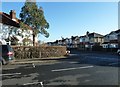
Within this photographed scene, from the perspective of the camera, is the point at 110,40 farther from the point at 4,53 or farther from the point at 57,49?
the point at 4,53

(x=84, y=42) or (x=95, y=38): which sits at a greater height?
(x=95, y=38)

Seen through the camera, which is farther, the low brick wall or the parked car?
the low brick wall

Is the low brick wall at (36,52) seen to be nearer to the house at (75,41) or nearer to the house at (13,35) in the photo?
the house at (13,35)

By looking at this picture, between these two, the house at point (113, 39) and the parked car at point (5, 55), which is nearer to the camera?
the parked car at point (5, 55)

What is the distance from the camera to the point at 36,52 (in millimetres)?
31016

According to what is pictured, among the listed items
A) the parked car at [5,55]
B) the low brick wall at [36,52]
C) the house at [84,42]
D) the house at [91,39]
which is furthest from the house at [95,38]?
the parked car at [5,55]

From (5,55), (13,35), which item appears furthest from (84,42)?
(5,55)

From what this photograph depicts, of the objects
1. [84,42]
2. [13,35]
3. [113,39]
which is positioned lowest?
[84,42]

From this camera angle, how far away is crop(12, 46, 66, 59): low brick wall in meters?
29.3

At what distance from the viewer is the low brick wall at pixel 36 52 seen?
96.0 ft

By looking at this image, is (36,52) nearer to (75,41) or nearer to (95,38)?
(95,38)

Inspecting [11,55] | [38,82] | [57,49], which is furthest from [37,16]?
[38,82]

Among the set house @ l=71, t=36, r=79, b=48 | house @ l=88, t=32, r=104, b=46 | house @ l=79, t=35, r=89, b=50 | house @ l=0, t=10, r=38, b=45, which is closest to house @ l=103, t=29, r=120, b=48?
house @ l=88, t=32, r=104, b=46

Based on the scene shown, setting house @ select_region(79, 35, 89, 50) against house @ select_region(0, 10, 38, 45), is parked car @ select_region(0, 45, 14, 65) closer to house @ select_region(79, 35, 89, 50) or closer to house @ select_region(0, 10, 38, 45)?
house @ select_region(0, 10, 38, 45)
